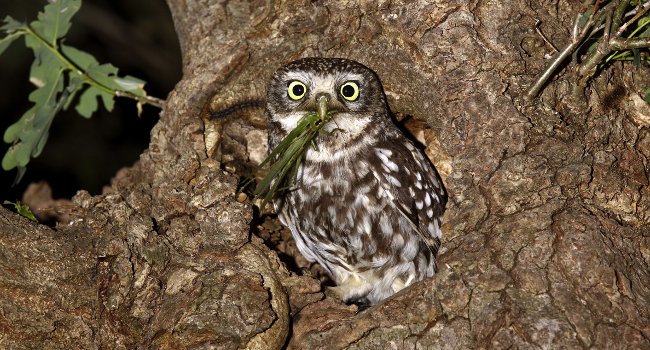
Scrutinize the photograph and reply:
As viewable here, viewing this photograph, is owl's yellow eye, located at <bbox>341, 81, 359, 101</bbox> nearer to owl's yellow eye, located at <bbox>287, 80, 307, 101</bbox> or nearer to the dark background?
A: owl's yellow eye, located at <bbox>287, 80, 307, 101</bbox>

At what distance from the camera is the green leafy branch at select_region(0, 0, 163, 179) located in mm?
4219

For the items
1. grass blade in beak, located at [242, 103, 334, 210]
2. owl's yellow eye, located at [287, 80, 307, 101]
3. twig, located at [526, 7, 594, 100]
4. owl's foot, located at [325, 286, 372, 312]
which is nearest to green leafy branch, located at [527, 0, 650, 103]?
twig, located at [526, 7, 594, 100]

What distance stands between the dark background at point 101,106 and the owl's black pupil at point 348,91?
415 cm

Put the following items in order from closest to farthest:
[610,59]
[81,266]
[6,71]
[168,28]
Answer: [81,266] → [610,59] → [6,71] → [168,28]

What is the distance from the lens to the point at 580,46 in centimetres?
343

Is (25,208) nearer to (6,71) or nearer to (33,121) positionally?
(33,121)

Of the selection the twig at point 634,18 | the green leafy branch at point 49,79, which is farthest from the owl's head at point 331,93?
the twig at point 634,18

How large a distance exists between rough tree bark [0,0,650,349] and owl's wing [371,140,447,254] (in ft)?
0.82

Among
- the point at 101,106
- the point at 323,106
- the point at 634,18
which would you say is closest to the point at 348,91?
the point at 323,106

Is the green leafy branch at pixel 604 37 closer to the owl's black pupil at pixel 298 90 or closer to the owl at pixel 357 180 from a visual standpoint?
the owl at pixel 357 180

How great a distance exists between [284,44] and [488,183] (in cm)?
134

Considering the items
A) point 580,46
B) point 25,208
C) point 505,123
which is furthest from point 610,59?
point 25,208

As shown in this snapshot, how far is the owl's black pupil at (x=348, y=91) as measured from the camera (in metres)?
3.84

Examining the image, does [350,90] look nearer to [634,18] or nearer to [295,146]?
[295,146]
